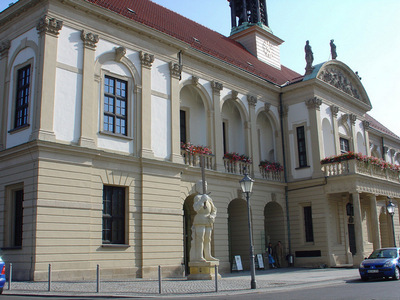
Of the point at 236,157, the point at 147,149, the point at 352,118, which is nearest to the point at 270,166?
the point at 236,157

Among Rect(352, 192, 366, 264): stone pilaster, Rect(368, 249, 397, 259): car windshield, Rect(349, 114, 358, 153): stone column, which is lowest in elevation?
Rect(368, 249, 397, 259): car windshield

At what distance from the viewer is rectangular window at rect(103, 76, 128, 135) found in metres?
21.2

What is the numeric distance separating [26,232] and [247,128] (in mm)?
15804

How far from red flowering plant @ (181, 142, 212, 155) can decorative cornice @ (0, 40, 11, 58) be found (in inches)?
378

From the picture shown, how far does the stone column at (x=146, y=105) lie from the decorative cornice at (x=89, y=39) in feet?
8.83

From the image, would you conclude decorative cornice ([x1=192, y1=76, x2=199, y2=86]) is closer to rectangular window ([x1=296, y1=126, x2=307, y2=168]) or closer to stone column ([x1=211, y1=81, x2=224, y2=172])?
stone column ([x1=211, y1=81, x2=224, y2=172])

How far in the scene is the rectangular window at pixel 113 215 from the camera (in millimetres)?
20094

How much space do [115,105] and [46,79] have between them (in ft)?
11.9

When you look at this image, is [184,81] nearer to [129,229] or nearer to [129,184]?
[129,184]

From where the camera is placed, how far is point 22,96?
20.1m

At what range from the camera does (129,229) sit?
20531 millimetres

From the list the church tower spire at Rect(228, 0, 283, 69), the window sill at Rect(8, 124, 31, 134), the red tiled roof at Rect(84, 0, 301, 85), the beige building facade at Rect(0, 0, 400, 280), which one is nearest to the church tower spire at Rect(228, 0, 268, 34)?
the church tower spire at Rect(228, 0, 283, 69)

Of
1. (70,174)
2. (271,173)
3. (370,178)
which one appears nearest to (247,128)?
(271,173)

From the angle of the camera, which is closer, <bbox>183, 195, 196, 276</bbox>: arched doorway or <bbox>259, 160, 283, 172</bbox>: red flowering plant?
<bbox>183, 195, 196, 276</bbox>: arched doorway
